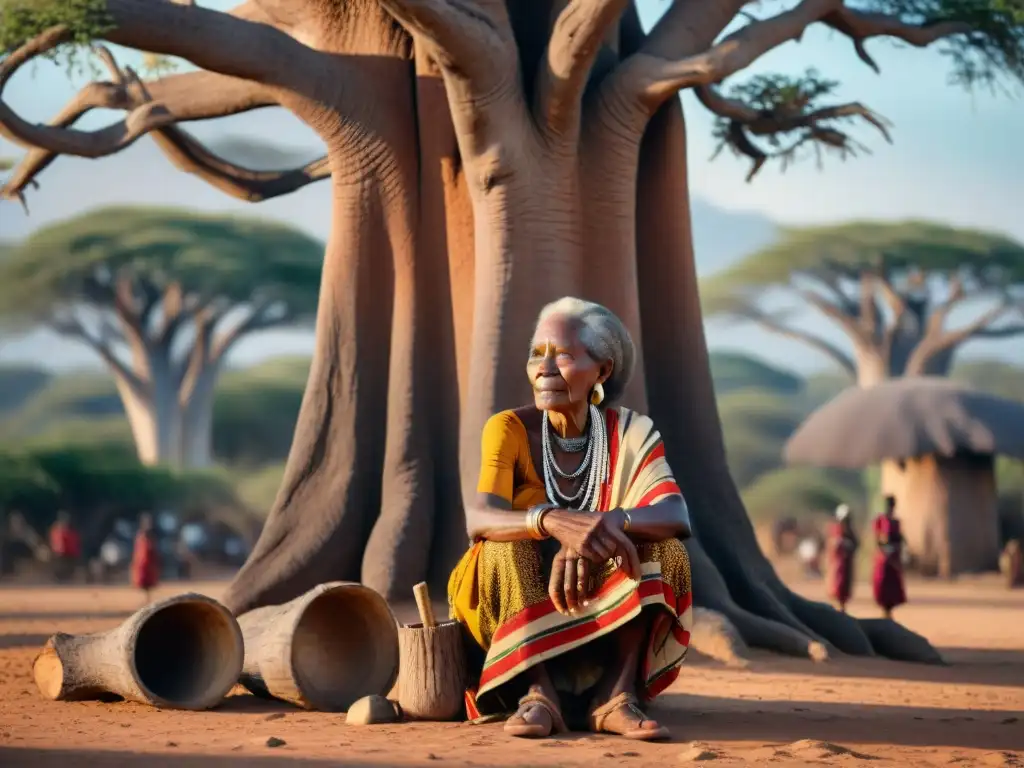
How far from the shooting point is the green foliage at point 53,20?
8914 millimetres

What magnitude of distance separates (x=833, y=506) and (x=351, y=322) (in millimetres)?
27983

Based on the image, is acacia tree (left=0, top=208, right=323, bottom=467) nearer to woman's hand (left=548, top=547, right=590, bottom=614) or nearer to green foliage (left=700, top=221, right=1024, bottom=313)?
green foliage (left=700, top=221, right=1024, bottom=313)

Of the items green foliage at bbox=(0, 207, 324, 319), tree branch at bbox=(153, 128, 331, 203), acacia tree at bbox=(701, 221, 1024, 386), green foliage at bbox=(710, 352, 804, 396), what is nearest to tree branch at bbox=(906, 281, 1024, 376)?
acacia tree at bbox=(701, 221, 1024, 386)

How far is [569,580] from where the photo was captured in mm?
5312

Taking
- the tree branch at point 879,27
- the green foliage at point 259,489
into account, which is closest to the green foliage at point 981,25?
the tree branch at point 879,27

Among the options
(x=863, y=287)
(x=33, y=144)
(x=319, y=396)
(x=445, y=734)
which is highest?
(x=863, y=287)

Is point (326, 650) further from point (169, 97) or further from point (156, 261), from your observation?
point (156, 261)

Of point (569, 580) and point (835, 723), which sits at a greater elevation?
point (569, 580)

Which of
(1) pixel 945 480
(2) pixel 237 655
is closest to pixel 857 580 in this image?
(1) pixel 945 480

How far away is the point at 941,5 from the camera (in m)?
11.7

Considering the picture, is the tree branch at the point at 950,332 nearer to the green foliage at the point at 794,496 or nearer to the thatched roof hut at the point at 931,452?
the green foliage at the point at 794,496

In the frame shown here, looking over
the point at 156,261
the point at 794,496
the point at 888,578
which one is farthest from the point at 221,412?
the point at 888,578

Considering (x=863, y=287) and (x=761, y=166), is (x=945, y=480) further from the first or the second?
(x=863, y=287)

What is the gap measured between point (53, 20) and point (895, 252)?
103 feet
